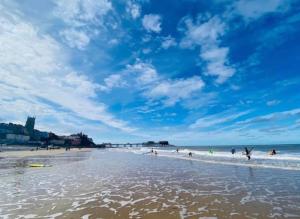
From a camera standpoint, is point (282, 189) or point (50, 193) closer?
point (50, 193)

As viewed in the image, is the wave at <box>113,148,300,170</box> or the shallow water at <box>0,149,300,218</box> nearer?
the shallow water at <box>0,149,300,218</box>

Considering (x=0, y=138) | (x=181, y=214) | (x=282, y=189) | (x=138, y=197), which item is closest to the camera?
(x=181, y=214)

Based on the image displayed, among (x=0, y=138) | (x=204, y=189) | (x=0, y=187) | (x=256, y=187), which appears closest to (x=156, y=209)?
(x=204, y=189)

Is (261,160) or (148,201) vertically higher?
(261,160)

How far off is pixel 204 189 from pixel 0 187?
13.1 m

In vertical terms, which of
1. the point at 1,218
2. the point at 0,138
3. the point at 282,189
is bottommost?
the point at 1,218

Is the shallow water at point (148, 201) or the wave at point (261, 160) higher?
the wave at point (261, 160)

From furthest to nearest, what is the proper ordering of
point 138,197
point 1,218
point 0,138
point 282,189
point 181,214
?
point 0,138, point 282,189, point 138,197, point 181,214, point 1,218

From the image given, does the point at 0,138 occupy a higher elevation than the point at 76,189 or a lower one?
higher

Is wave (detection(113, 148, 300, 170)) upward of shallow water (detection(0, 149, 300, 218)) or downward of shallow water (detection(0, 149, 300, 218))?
upward

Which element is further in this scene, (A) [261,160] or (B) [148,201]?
(A) [261,160]

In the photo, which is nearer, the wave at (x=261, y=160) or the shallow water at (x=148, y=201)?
the shallow water at (x=148, y=201)

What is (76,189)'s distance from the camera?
49.0 ft

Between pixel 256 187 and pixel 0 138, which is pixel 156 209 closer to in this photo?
pixel 256 187
